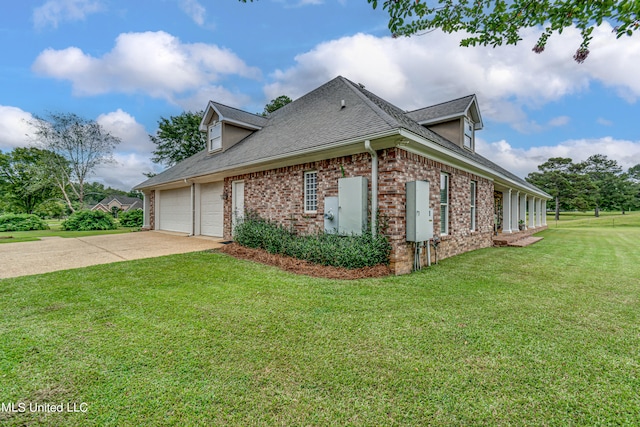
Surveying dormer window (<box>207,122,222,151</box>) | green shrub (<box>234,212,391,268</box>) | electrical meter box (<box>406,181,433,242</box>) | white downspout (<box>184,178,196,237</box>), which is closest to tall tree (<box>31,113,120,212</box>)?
dormer window (<box>207,122,222,151</box>)

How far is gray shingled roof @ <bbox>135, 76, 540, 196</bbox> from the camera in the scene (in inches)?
263

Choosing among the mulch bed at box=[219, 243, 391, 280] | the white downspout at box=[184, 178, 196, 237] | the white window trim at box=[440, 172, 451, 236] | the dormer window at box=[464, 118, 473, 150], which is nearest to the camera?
the mulch bed at box=[219, 243, 391, 280]

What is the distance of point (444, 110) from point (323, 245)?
7895mm

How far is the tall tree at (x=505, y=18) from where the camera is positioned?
2.58 metres

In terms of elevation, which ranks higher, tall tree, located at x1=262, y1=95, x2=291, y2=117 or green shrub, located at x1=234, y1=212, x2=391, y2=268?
tall tree, located at x1=262, y1=95, x2=291, y2=117

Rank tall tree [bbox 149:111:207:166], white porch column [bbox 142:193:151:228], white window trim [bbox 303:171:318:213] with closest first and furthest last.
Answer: white window trim [bbox 303:171:318:213], white porch column [bbox 142:193:151:228], tall tree [bbox 149:111:207:166]

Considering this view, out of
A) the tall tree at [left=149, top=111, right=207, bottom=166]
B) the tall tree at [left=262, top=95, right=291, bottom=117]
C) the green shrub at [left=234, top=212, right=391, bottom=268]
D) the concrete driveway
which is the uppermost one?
the tall tree at [left=262, top=95, right=291, bottom=117]

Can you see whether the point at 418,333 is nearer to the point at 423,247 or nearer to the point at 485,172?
the point at 423,247

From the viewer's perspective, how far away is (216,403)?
2.00 metres

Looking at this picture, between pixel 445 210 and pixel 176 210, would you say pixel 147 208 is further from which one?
pixel 445 210

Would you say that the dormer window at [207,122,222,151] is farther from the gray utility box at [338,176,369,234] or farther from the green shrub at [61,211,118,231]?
the green shrub at [61,211,118,231]

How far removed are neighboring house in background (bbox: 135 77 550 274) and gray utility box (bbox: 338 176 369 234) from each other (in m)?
0.02

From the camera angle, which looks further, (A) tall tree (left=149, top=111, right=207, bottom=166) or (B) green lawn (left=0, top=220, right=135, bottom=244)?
(A) tall tree (left=149, top=111, right=207, bottom=166)

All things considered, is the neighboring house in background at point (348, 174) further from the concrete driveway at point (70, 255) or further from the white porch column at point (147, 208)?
the white porch column at point (147, 208)
